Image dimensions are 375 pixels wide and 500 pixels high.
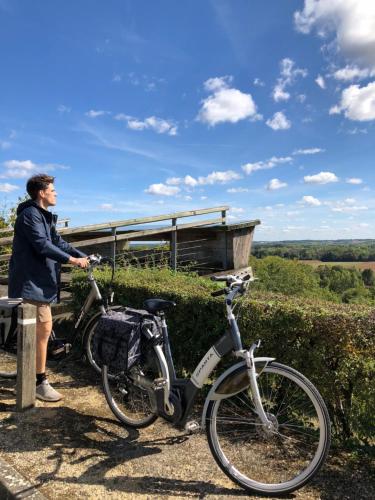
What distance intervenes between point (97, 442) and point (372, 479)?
1987 mm

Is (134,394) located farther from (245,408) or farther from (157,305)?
(245,408)

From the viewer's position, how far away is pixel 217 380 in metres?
2.63

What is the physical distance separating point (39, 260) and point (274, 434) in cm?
247

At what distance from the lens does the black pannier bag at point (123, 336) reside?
299 cm

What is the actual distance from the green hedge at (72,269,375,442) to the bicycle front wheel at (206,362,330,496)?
352 mm

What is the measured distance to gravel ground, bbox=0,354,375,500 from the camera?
8.14 ft

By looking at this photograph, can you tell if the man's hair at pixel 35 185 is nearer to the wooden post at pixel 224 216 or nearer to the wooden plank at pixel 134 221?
the wooden plank at pixel 134 221

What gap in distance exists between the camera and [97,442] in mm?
3086

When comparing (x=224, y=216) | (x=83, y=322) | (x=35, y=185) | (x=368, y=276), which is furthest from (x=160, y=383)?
(x=368, y=276)

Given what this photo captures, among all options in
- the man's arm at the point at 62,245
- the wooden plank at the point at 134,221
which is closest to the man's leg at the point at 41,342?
Answer: the man's arm at the point at 62,245

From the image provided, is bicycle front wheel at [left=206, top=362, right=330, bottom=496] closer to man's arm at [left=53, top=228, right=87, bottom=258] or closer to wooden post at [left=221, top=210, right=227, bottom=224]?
man's arm at [left=53, top=228, right=87, bottom=258]

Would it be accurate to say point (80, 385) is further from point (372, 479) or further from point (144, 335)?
point (372, 479)

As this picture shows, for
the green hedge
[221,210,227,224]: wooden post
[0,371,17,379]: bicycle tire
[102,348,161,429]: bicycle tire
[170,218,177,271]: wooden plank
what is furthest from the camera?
[221,210,227,224]: wooden post

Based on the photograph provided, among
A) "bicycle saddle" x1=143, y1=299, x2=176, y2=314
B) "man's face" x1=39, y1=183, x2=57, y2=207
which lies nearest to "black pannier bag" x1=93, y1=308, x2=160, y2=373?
"bicycle saddle" x1=143, y1=299, x2=176, y2=314
